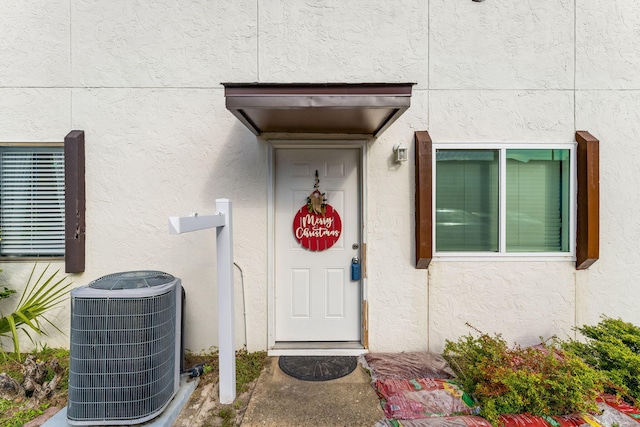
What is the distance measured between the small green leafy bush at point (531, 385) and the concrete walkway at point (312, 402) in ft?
3.17

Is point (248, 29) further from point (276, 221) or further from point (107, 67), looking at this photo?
point (276, 221)

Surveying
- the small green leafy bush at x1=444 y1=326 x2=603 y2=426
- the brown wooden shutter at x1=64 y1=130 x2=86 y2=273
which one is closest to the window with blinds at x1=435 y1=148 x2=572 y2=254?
the small green leafy bush at x1=444 y1=326 x2=603 y2=426

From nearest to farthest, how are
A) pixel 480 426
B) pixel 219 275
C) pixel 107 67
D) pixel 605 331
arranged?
1. pixel 480 426
2. pixel 219 275
3. pixel 605 331
4. pixel 107 67

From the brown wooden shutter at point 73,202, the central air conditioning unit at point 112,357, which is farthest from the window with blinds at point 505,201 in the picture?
the brown wooden shutter at point 73,202

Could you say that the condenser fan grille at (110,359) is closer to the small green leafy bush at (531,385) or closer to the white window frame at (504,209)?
the small green leafy bush at (531,385)

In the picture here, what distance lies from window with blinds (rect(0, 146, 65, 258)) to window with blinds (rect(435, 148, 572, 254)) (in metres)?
4.71

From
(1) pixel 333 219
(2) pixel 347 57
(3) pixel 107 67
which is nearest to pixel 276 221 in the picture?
(1) pixel 333 219

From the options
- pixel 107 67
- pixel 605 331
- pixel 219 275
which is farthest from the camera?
pixel 107 67

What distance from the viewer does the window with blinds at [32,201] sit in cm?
362

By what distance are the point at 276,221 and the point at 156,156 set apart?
1.66 m

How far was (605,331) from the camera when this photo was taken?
3.14m

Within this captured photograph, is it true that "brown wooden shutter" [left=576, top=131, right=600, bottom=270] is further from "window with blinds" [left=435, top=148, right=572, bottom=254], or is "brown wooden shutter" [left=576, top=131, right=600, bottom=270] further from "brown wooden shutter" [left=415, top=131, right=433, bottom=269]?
"brown wooden shutter" [left=415, top=131, right=433, bottom=269]

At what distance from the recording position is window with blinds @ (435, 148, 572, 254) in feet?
12.0

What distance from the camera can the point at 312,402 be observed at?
2789mm
